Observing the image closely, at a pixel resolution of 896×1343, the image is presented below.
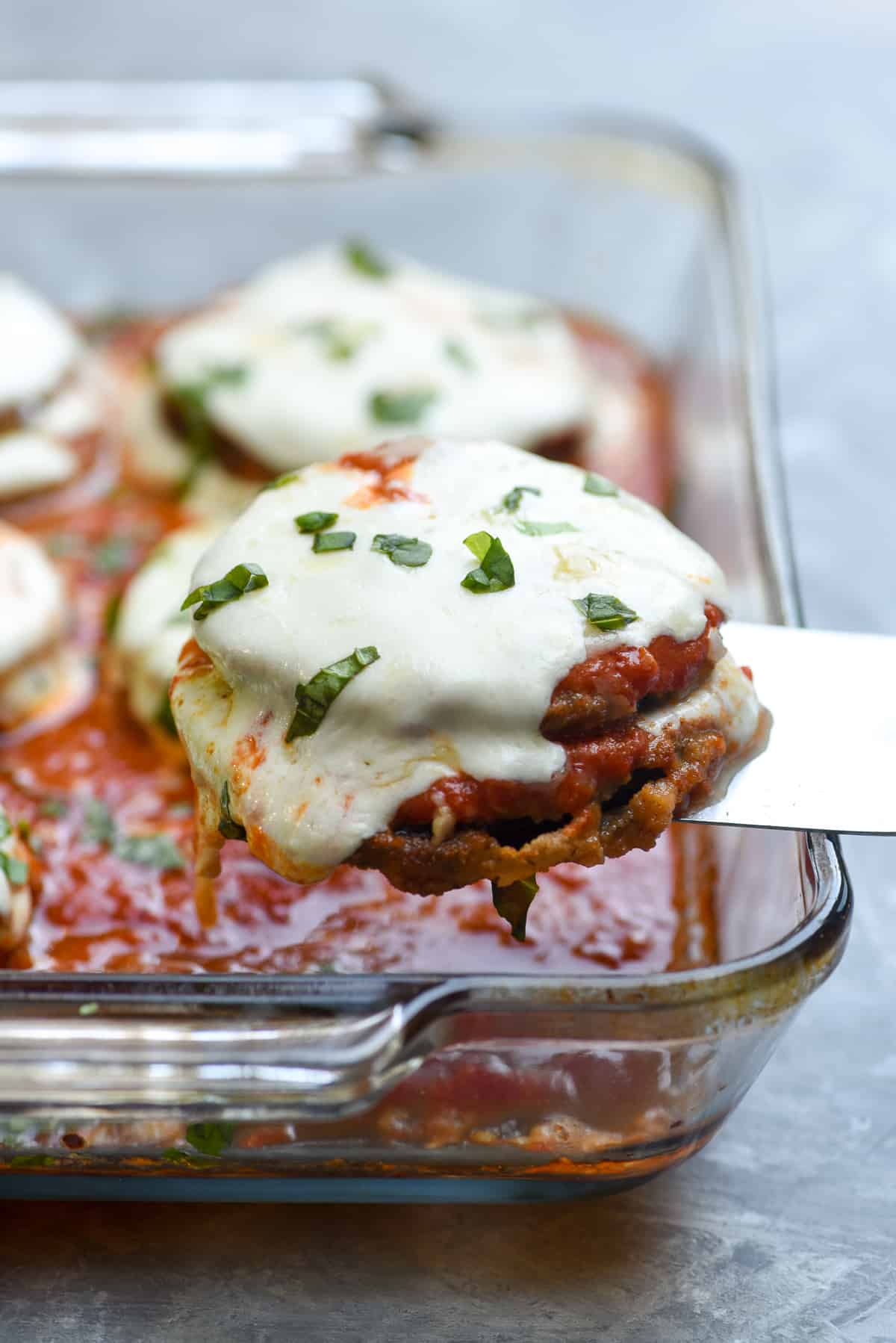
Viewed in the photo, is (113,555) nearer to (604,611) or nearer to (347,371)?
(347,371)

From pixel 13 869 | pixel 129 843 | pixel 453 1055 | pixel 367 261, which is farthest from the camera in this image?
pixel 367 261

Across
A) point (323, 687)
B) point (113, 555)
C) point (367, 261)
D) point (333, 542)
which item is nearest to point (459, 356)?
point (367, 261)

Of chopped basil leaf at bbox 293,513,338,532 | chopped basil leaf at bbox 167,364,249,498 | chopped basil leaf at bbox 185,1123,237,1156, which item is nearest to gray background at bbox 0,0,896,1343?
chopped basil leaf at bbox 185,1123,237,1156

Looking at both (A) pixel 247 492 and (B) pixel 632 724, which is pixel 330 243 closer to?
→ (A) pixel 247 492

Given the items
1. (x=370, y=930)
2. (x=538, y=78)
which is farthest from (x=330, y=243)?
(x=370, y=930)

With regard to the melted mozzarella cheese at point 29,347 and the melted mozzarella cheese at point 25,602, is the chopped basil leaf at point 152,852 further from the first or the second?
the melted mozzarella cheese at point 29,347

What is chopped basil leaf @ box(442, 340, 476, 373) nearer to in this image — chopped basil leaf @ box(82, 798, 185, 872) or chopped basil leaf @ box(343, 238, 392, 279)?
chopped basil leaf @ box(343, 238, 392, 279)
